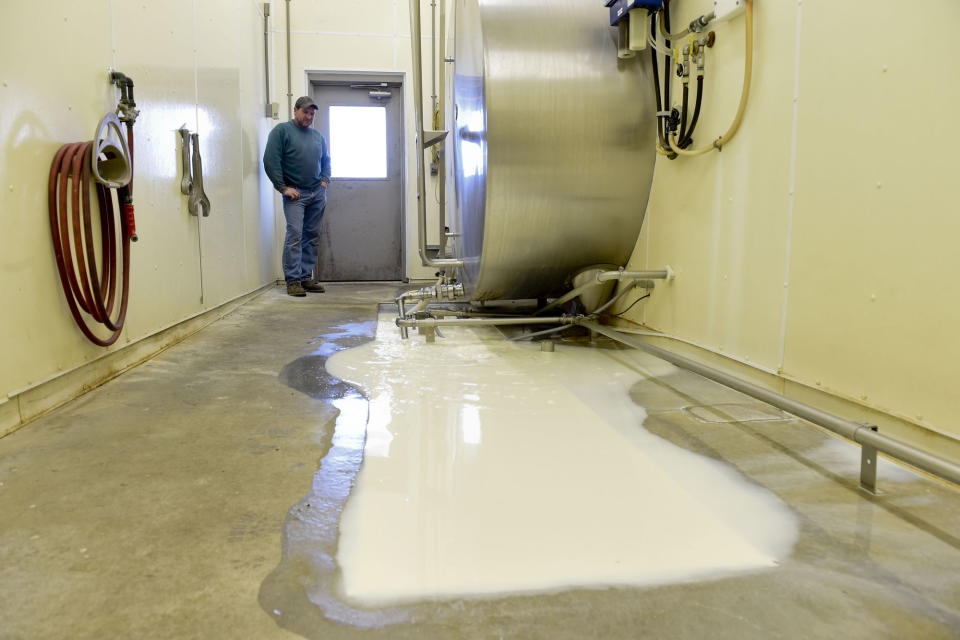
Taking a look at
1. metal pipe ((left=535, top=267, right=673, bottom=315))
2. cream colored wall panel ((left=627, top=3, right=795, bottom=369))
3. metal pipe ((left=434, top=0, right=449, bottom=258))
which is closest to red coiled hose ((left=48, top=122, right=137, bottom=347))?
metal pipe ((left=434, top=0, right=449, bottom=258))

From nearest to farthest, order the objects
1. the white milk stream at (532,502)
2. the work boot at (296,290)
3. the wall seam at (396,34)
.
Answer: the white milk stream at (532,502) < the work boot at (296,290) < the wall seam at (396,34)

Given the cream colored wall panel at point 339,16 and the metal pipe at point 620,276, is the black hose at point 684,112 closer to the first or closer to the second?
the metal pipe at point 620,276

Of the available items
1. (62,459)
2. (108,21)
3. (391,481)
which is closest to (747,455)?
(391,481)

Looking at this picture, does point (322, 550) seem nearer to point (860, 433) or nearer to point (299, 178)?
point (860, 433)

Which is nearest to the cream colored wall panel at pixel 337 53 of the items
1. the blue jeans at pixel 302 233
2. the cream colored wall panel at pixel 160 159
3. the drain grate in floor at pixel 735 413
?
the blue jeans at pixel 302 233

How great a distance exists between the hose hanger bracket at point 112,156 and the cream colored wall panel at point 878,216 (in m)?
2.03

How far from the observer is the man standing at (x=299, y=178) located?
4.58 m

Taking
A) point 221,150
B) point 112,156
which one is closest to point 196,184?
point 221,150

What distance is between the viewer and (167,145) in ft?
8.90

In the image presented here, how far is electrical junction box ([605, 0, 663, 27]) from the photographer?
222cm

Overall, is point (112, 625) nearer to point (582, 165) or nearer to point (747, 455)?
point (747, 455)

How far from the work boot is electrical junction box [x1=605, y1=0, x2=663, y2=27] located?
3072 millimetres

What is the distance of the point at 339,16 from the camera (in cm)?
537

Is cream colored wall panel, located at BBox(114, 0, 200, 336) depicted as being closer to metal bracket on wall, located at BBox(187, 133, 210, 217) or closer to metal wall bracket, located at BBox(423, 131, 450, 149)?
metal bracket on wall, located at BBox(187, 133, 210, 217)
